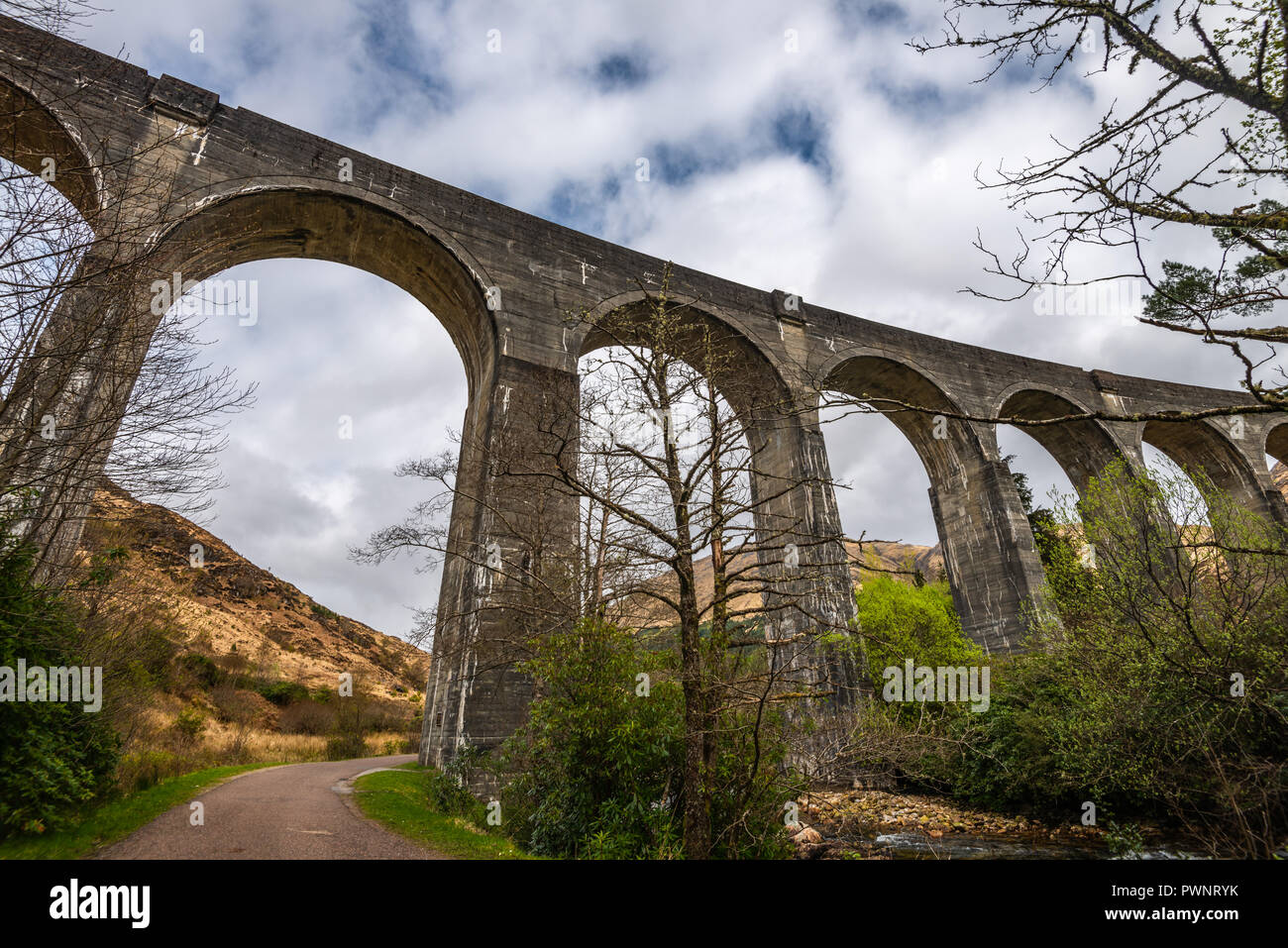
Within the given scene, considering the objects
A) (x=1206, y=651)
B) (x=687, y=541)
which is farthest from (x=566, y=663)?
(x=1206, y=651)

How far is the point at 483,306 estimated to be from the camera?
41.9 ft

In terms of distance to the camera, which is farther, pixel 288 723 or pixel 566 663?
pixel 288 723

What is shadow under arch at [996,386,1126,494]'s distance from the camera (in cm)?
1992

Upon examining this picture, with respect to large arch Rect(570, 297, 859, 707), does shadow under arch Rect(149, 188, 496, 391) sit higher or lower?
higher

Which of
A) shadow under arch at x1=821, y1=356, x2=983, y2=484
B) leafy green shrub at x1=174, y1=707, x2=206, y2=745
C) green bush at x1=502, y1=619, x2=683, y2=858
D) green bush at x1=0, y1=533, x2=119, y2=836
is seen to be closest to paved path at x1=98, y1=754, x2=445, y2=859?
green bush at x1=0, y1=533, x2=119, y2=836

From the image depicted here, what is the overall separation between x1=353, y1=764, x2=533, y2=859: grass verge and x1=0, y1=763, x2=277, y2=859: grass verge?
2398mm

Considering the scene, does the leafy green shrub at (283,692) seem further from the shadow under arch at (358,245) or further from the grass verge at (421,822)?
the shadow under arch at (358,245)

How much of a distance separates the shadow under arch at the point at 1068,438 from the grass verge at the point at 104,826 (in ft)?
71.2

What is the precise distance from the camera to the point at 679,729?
6.18m

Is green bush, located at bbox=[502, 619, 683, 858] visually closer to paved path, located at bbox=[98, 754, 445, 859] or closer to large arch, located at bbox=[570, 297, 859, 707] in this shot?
paved path, located at bbox=[98, 754, 445, 859]

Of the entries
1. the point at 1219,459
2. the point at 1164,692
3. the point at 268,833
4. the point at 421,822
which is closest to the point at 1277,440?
the point at 1219,459
